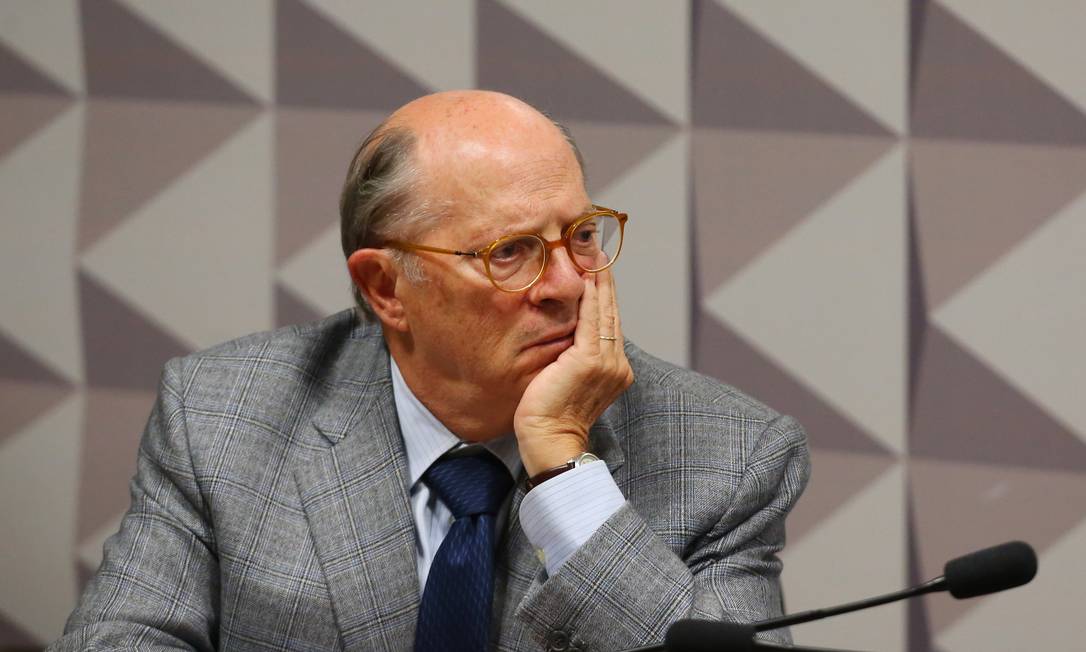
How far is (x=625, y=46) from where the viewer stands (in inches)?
106

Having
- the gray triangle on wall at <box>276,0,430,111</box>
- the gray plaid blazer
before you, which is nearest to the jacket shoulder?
the gray plaid blazer

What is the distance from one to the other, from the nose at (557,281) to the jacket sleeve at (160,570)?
0.59m

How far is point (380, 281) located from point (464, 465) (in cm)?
30

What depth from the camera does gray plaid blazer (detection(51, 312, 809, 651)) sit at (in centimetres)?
168

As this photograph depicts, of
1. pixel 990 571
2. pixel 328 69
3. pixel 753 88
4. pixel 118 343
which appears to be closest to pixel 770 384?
pixel 753 88

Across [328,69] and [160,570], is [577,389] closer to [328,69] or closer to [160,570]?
[160,570]

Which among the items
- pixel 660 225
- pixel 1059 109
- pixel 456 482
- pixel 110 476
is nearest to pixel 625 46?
pixel 660 225

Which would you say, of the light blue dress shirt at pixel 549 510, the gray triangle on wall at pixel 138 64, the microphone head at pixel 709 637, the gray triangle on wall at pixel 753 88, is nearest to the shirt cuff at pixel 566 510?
the light blue dress shirt at pixel 549 510

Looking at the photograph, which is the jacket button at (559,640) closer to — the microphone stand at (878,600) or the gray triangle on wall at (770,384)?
the microphone stand at (878,600)

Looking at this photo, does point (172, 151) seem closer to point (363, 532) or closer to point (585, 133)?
point (585, 133)

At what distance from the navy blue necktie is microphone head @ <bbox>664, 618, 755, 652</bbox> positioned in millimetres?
553

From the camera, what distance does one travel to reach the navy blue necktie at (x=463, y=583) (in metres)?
1.67

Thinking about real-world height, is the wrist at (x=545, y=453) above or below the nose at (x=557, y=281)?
below

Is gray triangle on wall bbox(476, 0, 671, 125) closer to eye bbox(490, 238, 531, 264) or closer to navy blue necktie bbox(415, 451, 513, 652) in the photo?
eye bbox(490, 238, 531, 264)
